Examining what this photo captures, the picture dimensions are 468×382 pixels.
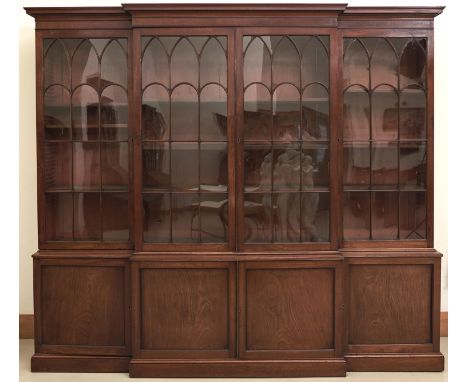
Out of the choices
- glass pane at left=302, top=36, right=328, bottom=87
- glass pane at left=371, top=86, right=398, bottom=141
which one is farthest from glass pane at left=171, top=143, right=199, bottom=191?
glass pane at left=371, top=86, right=398, bottom=141

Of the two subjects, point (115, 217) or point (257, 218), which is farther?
point (115, 217)

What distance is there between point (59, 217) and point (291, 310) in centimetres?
163

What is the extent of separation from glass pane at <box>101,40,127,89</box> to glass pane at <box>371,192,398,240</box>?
182 centimetres

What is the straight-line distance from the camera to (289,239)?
3803 millimetres

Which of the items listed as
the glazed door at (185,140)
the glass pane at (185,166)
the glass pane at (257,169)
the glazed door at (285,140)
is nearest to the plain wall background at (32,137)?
the glazed door at (185,140)

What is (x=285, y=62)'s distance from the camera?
3740 mm

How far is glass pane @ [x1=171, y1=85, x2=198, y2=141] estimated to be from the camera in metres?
3.76

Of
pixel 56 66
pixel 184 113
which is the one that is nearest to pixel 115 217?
pixel 184 113

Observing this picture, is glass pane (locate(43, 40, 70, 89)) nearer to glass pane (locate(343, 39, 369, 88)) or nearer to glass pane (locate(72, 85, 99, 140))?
glass pane (locate(72, 85, 99, 140))

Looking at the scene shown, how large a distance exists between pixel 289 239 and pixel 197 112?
997 millimetres

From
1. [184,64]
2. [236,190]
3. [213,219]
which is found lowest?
[213,219]

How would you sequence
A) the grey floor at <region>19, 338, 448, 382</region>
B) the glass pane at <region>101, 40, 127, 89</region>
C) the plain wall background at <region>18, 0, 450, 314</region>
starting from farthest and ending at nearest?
the plain wall background at <region>18, 0, 450, 314</region>, the glass pane at <region>101, 40, 127, 89</region>, the grey floor at <region>19, 338, 448, 382</region>

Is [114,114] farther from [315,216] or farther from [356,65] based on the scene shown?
[356,65]
